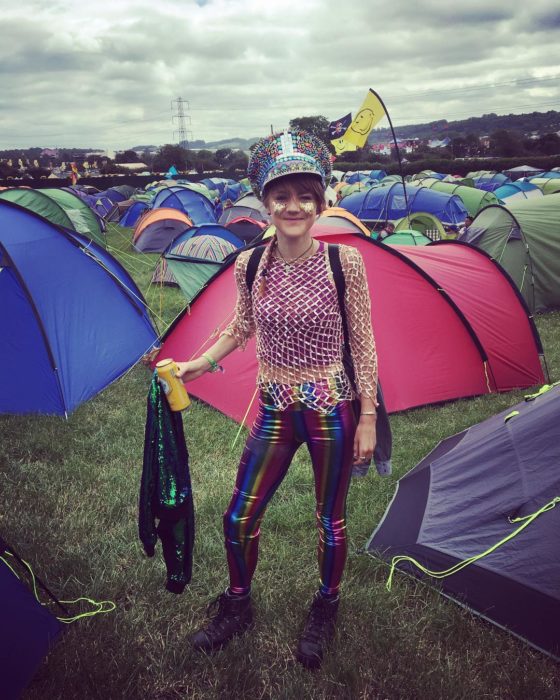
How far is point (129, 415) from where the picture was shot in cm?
465

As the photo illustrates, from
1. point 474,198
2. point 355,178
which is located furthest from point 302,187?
point 355,178

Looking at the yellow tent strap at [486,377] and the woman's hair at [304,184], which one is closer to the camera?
the woman's hair at [304,184]

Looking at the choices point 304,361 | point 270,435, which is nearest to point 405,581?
point 270,435

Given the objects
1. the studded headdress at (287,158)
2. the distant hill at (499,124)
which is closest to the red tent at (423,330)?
the studded headdress at (287,158)

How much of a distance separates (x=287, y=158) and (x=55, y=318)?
3.64m

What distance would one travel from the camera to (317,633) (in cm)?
214

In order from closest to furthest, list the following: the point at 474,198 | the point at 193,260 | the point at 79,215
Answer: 1. the point at 193,260
2. the point at 79,215
3. the point at 474,198

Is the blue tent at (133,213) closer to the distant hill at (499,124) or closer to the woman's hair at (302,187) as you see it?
the woman's hair at (302,187)

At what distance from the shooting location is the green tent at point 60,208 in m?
12.3

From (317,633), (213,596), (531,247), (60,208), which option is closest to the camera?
(317,633)

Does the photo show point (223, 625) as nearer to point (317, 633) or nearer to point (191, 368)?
A: point (317, 633)

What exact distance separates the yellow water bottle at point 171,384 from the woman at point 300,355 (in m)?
0.08

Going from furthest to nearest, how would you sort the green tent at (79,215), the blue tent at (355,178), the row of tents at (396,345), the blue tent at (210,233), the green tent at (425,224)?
the blue tent at (355,178), the green tent at (79,215), the green tent at (425,224), the blue tent at (210,233), the row of tents at (396,345)

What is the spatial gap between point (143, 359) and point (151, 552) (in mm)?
3906
